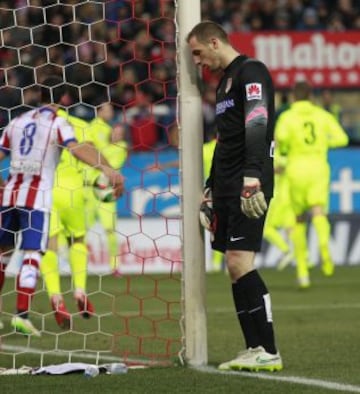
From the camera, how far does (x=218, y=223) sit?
716 cm

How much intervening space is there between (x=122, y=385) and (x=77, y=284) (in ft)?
13.6

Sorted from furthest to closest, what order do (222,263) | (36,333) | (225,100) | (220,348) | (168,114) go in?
1. (168,114)
2. (222,263)
3. (36,333)
4. (220,348)
5. (225,100)

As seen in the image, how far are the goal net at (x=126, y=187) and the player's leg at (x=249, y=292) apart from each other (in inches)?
25.2

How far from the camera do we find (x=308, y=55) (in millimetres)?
21797

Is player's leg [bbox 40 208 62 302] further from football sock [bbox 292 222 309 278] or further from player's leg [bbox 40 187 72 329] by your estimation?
football sock [bbox 292 222 309 278]

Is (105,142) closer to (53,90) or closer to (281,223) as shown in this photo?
(281,223)

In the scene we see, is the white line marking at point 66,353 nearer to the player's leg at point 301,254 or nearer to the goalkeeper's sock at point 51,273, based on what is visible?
the goalkeeper's sock at point 51,273

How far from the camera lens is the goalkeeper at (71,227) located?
10.5m

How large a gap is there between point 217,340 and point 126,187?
27.9ft

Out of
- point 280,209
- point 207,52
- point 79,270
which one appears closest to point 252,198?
point 207,52

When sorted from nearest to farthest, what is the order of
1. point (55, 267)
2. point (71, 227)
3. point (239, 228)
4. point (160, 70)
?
point (239, 228), point (55, 267), point (71, 227), point (160, 70)

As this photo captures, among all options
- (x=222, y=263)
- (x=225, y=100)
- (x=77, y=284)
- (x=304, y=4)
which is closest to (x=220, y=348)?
(x=225, y=100)

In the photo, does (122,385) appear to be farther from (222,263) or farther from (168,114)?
(168,114)

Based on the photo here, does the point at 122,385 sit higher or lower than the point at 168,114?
lower
